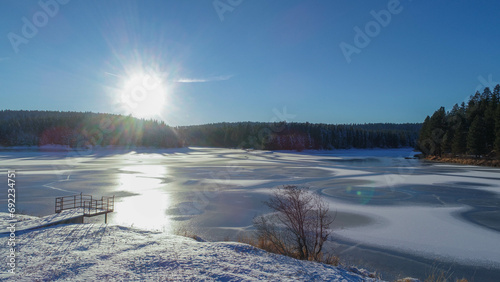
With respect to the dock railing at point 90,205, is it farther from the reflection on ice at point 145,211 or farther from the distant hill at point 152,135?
the distant hill at point 152,135

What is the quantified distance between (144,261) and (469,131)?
66.8m

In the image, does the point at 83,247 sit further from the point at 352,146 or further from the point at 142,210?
the point at 352,146

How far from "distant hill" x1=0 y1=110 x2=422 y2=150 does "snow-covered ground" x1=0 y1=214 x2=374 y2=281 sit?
9683 cm

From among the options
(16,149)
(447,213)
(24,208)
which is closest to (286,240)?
(447,213)

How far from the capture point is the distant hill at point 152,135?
9638 cm

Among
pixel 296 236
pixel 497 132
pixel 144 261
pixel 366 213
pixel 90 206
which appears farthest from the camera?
pixel 497 132

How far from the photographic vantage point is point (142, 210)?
17.4 m

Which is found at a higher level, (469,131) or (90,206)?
(469,131)

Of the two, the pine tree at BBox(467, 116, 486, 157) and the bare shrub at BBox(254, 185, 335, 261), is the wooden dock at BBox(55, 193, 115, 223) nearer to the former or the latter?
the bare shrub at BBox(254, 185, 335, 261)

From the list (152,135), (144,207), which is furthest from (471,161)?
(152,135)

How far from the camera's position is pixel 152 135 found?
110562mm

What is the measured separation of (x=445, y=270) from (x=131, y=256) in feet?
33.4

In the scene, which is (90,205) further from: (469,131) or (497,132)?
(469,131)

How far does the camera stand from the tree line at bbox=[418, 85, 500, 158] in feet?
179
